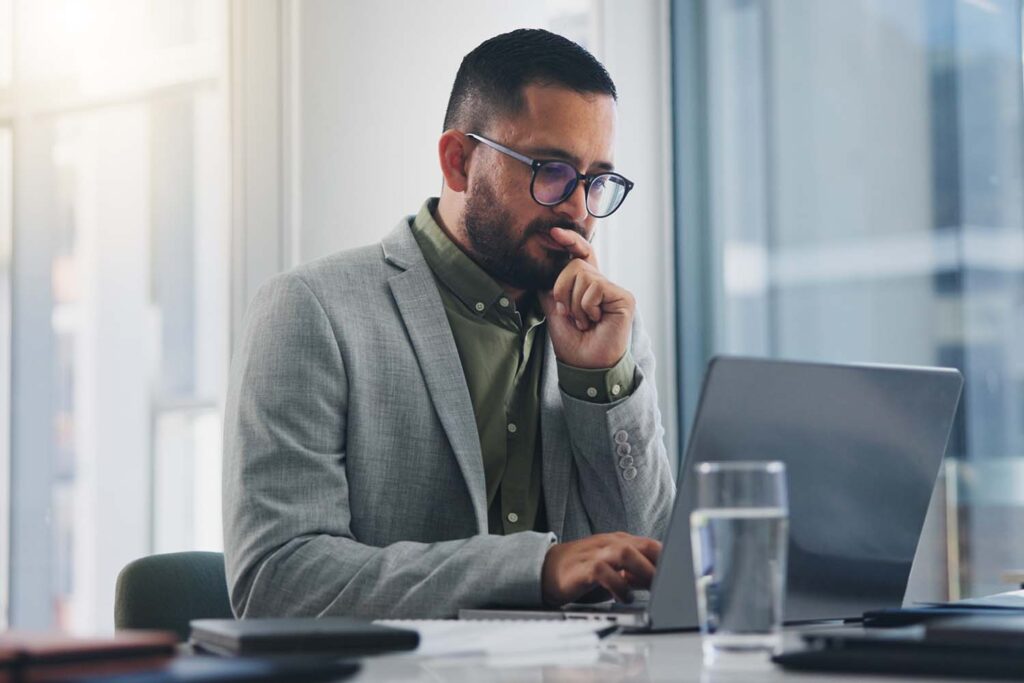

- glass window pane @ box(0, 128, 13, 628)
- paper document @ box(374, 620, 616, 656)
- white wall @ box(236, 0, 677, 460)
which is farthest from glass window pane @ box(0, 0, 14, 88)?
paper document @ box(374, 620, 616, 656)

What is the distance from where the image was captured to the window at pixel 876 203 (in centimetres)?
291

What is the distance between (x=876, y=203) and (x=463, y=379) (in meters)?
1.79

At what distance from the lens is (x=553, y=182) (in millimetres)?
1785

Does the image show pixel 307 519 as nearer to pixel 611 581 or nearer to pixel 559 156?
pixel 611 581

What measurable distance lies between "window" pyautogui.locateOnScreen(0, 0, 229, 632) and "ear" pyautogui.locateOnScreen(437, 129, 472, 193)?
1.79 m

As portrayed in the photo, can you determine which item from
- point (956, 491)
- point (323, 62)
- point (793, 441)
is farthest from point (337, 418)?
point (956, 491)

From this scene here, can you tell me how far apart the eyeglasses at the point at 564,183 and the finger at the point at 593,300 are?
0.12 metres

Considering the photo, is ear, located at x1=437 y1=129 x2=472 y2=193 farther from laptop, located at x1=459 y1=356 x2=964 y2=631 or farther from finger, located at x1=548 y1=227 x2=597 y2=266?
laptop, located at x1=459 y1=356 x2=964 y2=631

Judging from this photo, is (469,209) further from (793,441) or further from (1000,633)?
(1000,633)

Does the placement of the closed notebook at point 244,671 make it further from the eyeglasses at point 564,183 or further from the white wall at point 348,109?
the white wall at point 348,109

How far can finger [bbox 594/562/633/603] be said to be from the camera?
1239 mm

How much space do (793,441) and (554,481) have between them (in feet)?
2.12

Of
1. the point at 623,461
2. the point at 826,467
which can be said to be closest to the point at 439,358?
the point at 623,461

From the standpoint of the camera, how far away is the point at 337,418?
162 cm
